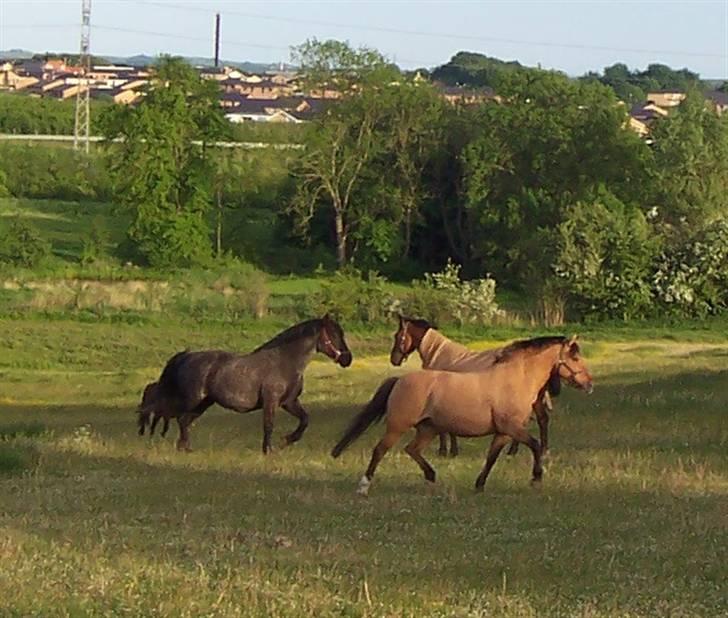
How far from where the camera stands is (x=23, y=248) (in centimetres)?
6806

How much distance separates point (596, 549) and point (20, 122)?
11136 centimetres

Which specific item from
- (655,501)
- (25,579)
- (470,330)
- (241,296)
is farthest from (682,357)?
(25,579)

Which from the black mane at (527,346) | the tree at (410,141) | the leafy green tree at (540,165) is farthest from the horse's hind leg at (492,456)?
the tree at (410,141)

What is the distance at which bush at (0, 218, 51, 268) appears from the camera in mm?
68125

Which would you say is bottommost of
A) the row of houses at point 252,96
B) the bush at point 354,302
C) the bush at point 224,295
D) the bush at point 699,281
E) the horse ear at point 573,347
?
the bush at point 224,295

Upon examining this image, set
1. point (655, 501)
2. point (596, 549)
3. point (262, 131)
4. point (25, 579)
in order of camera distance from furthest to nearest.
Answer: point (262, 131) < point (655, 501) < point (596, 549) < point (25, 579)

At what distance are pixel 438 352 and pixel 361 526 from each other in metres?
6.28

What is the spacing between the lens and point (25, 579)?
9.02 metres

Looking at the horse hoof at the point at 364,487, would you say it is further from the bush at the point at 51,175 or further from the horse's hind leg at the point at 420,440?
the bush at the point at 51,175

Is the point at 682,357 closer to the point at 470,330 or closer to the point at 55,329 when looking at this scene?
the point at 470,330

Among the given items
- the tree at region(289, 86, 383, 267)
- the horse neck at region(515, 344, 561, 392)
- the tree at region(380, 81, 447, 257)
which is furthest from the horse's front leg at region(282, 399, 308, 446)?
the tree at region(380, 81, 447, 257)

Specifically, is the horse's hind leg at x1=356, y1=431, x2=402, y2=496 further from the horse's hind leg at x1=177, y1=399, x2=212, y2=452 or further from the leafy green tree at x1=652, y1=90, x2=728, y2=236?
the leafy green tree at x1=652, y1=90, x2=728, y2=236

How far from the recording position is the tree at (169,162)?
238 ft

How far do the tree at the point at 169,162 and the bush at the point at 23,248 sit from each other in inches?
220
